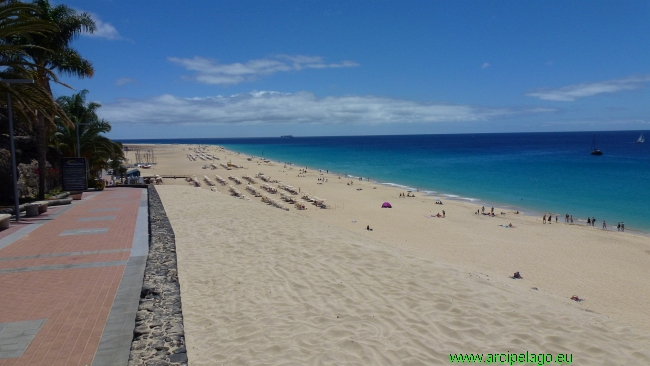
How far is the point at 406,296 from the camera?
6.71 meters

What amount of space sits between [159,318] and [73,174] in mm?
15972

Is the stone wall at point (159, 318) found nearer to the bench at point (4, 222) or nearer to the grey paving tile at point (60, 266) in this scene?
the grey paving tile at point (60, 266)

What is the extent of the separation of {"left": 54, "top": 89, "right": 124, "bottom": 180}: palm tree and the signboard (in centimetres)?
538

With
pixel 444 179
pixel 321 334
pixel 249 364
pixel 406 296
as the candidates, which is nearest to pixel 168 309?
pixel 249 364

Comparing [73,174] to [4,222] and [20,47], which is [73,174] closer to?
[4,222]

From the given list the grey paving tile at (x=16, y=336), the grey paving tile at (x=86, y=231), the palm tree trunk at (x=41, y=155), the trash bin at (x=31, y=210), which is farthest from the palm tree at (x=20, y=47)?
the grey paving tile at (x=16, y=336)

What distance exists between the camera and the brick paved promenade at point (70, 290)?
4.61 m

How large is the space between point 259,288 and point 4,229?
31.3ft

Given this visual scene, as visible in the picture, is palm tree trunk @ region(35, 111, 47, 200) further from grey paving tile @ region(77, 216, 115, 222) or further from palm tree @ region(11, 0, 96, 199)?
grey paving tile @ region(77, 216, 115, 222)

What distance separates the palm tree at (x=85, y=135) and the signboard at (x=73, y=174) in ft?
17.6

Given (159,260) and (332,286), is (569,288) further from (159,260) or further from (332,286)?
(159,260)

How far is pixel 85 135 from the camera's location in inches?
934

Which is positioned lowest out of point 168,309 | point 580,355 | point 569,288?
point 569,288

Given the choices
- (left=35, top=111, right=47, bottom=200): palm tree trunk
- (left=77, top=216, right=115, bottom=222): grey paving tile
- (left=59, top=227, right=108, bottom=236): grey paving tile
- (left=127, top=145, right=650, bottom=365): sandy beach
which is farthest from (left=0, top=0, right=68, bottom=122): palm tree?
(left=127, top=145, right=650, bottom=365): sandy beach
